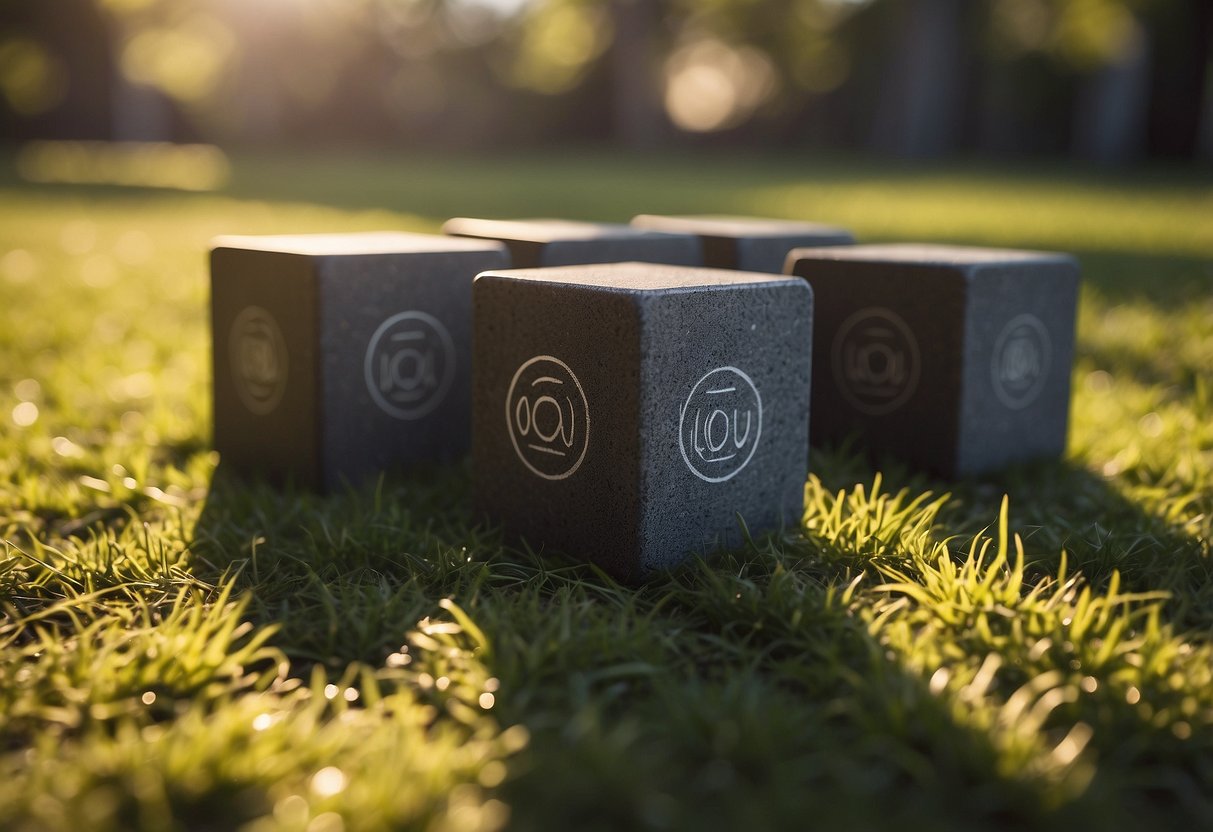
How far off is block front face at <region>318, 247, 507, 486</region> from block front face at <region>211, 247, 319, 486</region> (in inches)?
2.3

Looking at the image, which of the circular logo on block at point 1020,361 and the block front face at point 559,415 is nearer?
the block front face at point 559,415

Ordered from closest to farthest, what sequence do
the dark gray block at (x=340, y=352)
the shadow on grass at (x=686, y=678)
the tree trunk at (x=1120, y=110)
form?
the shadow on grass at (x=686, y=678), the dark gray block at (x=340, y=352), the tree trunk at (x=1120, y=110)

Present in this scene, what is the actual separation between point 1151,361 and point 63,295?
598 centimetres

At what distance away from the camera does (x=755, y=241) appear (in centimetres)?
443

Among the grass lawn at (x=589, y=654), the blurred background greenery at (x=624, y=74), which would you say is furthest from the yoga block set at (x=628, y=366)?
the blurred background greenery at (x=624, y=74)

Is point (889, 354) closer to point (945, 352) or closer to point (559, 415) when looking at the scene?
point (945, 352)

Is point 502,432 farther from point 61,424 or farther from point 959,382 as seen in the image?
point 61,424

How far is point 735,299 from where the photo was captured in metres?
2.84

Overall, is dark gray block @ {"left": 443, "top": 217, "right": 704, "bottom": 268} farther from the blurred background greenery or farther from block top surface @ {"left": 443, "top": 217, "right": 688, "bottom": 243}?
the blurred background greenery

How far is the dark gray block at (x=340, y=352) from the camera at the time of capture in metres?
3.39

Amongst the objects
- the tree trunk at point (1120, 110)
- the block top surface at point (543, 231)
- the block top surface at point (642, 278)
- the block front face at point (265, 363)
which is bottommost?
the block front face at point (265, 363)

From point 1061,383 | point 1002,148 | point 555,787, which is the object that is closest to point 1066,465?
point 1061,383

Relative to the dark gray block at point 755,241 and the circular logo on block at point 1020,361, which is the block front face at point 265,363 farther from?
the circular logo on block at point 1020,361

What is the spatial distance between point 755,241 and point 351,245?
5.28 ft
